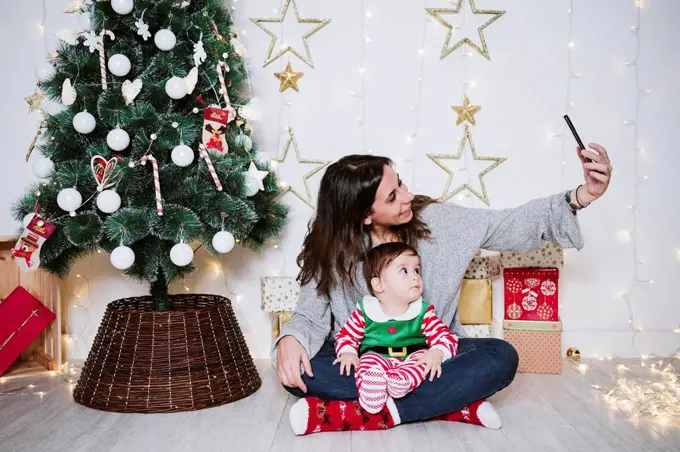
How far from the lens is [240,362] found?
7.15 ft

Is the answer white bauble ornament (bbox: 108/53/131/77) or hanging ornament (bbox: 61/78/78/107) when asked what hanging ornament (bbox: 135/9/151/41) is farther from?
hanging ornament (bbox: 61/78/78/107)

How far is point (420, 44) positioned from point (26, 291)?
172cm

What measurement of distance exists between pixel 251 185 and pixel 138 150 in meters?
0.36

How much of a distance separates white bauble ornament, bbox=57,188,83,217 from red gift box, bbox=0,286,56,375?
23.9 inches

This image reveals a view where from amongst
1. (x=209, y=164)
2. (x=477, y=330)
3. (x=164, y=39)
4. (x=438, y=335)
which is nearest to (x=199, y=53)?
(x=164, y=39)

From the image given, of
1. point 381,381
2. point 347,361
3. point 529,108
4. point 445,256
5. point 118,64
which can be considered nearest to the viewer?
point 381,381

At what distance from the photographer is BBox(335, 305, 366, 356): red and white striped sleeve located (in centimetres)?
196

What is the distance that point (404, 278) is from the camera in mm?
1906

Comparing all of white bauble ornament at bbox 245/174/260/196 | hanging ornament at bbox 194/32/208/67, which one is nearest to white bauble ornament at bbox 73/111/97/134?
hanging ornament at bbox 194/32/208/67

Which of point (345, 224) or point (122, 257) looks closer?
point (122, 257)

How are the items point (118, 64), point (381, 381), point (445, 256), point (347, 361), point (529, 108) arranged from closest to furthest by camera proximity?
point (381, 381) → point (347, 361) → point (118, 64) → point (445, 256) → point (529, 108)

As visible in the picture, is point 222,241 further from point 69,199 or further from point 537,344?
point 537,344

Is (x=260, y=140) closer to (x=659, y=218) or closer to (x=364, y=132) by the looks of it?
(x=364, y=132)

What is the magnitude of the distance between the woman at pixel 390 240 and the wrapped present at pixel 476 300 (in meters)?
0.24
